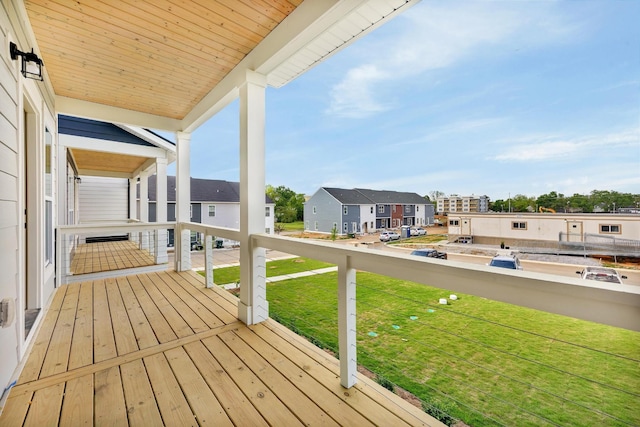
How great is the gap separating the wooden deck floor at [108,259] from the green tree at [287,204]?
107 inches

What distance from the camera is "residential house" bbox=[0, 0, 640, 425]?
1482 millimetres

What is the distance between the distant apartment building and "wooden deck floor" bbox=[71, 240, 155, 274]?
16.3 feet

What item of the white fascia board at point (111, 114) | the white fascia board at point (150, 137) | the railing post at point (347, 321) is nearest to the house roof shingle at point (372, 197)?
the railing post at point (347, 321)

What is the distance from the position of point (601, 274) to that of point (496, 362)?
356 centimetres

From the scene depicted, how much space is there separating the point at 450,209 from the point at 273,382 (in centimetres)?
168

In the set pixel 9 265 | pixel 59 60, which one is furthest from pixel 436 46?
pixel 59 60

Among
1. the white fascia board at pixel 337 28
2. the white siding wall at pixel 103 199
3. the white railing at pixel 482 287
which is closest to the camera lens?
the white railing at pixel 482 287

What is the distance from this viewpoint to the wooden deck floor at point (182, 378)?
148 cm

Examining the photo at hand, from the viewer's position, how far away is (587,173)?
56.1 inches

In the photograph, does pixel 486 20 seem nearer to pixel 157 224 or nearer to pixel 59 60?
pixel 59 60

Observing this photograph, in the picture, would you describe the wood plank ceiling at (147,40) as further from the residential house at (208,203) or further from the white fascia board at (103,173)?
the residential house at (208,203)

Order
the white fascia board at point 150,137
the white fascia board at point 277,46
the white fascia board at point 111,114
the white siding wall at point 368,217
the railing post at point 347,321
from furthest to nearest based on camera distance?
1. the white fascia board at point 150,137
2. the white fascia board at point 111,114
3. the white siding wall at point 368,217
4. the white fascia board at point 277,46
5. the railing post at point 347,321

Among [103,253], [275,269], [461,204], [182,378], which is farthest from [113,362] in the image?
[275,269]

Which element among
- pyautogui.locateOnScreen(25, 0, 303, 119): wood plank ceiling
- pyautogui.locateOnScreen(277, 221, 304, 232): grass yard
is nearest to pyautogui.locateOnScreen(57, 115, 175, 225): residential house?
pyautogui.locateOnScreen(25, 0, 303, 119): wood plank ceiling
